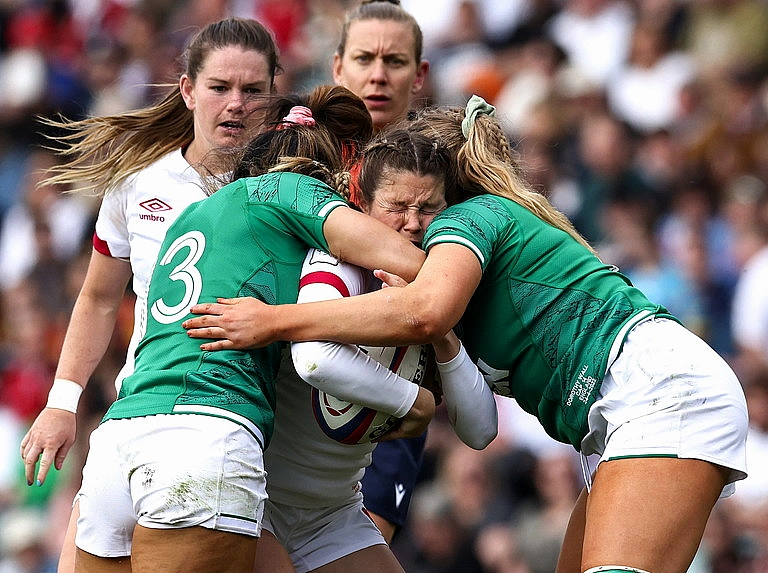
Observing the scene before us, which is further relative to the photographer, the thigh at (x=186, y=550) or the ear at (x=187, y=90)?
the ear at (x=187, y=90)

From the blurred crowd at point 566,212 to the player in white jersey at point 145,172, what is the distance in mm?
1922

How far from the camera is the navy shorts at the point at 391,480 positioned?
500 cm

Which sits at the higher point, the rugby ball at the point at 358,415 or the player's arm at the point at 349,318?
the player's arm at the point at 349,318

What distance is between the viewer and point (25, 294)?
10.3 meters

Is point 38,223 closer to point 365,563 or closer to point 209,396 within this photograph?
point 365,563

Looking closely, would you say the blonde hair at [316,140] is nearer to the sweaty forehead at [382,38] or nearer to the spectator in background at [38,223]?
the sweaty forehead at [382,38]

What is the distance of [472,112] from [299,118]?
1.65 feet

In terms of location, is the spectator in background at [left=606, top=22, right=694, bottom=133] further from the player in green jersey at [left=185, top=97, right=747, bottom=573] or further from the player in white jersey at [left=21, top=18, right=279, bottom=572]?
the player in green jersey at [left=185, top=97, right=747, bottom=573]

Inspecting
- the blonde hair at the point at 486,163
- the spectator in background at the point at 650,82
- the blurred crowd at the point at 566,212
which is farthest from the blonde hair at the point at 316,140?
the spectator in background at the point at 650,82

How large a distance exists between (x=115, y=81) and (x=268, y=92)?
292 inches

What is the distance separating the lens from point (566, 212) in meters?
8.24

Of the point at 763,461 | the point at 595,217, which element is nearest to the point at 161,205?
the point at 763,461

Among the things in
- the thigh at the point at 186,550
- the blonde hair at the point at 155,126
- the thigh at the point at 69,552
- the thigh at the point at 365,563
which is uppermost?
the blonde hair at the point at 155,126

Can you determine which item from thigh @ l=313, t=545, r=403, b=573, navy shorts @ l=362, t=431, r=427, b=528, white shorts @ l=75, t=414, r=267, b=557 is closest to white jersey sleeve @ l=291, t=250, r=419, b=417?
white shorts @ l=75, t=414, r=267, b=557
